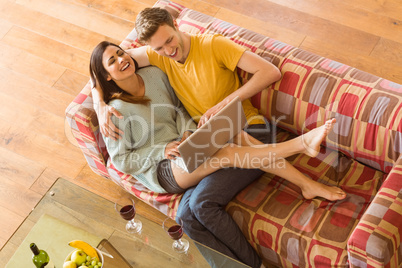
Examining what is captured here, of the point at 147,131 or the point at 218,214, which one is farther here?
the point at 147,131

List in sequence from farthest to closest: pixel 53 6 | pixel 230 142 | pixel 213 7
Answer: pixel 53 6 < pixel 213 7 < pixel 230 142

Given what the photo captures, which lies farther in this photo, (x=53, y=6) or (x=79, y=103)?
(x=53, y=6)

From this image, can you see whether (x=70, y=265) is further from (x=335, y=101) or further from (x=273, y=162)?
(x=335, y=101)

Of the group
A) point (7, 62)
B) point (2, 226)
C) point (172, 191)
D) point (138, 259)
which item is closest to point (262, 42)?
point (172, 191)

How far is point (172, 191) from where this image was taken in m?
2.42

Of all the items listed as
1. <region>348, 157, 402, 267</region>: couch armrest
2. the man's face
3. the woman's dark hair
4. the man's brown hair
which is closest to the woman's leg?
<region>348, 157, 402, 267</region>: couch armrest

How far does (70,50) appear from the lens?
3.56 m

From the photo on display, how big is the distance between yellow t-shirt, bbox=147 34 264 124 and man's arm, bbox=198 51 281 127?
1.7 inches

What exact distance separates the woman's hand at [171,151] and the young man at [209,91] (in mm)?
154

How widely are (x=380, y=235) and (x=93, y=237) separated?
43.8 inches

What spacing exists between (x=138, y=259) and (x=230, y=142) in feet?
2.17

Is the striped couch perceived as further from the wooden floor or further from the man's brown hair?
the wooden floor

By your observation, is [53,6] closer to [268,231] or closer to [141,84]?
[141,84]

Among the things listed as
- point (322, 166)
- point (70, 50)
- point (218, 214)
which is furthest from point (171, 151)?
point (70, 50)
